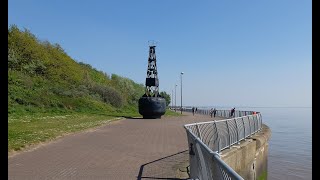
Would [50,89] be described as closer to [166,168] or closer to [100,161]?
[100,161]

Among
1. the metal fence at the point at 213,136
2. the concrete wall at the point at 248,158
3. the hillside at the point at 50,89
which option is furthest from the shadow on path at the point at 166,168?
the hillside at the point at 50,89

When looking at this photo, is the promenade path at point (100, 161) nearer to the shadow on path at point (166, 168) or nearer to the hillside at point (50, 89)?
the shadow on path at point (166, 168)

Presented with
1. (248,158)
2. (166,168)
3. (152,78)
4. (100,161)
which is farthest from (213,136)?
(152,78)

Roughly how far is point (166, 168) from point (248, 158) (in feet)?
15.0

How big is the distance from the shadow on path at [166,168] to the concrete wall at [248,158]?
125cm

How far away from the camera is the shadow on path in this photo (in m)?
8.85

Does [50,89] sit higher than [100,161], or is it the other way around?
[50,89]

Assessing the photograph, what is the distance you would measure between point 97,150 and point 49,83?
3764 centimetres

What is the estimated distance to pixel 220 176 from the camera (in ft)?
14.7

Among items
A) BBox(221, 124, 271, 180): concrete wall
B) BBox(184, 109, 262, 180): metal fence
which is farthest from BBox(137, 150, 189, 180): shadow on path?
BBox(221, 124, 271, 180): concrete wall

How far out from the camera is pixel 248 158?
13.4 metres

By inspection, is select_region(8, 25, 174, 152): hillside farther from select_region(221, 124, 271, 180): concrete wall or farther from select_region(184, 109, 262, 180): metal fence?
select_region(184, 109, 262, 180): metal fence

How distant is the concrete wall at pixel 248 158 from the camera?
11453 mm

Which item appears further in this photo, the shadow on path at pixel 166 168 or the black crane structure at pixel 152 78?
the black crane structure at pixel 152 78
